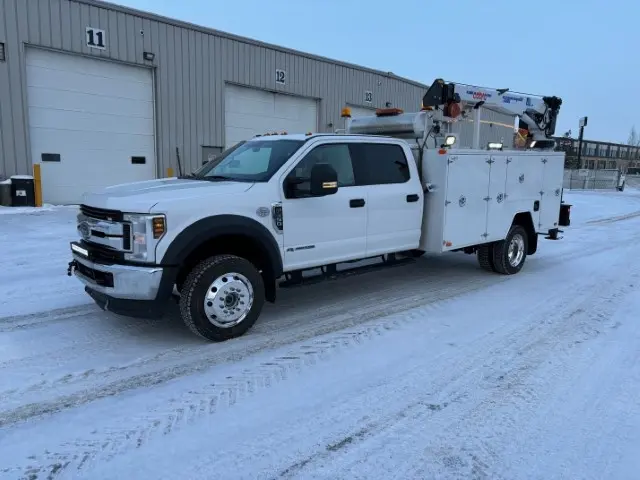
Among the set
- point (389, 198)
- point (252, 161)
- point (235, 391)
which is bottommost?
point (235, 391)

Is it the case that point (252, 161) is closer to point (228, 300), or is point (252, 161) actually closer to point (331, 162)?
point (331, 162)

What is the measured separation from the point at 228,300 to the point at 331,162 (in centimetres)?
193

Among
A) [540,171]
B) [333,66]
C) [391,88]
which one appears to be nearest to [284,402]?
[540,171]

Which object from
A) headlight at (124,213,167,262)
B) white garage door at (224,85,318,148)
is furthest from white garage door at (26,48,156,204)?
headlight at (124,213,167,262)

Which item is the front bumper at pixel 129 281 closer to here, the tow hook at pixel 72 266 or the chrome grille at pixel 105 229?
the chrome grille at pixel 105 229

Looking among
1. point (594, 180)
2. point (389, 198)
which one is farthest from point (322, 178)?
point (594, 180)

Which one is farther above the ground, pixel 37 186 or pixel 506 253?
pixel 37 186

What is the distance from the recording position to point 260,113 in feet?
66.8

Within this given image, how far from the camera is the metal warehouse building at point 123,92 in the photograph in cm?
1434

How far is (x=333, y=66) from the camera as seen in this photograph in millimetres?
22594

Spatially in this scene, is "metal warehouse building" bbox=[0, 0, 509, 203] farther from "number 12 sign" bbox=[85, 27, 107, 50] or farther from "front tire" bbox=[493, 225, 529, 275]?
"front tire" bbox=[493, 225, 529, 275]

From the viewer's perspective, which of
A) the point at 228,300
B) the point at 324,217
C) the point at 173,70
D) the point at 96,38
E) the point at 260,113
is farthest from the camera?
the point at 260,113

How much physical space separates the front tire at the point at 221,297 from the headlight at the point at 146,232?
1.49 feet

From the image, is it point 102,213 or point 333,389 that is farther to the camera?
point 102,213
